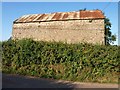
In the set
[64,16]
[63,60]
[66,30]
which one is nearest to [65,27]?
[66,30]

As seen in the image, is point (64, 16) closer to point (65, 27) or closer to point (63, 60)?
point (65, 27)

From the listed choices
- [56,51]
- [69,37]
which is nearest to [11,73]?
[56,51]

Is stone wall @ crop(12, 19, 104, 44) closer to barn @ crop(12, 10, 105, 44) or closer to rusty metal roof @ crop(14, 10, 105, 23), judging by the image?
barn @ crop(12, 10, 105, 44)

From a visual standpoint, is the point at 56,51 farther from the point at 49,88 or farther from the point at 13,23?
the point at 13,23

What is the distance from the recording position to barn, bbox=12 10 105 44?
26.1 metres

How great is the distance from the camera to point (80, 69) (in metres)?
16.5

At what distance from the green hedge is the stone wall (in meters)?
8.44

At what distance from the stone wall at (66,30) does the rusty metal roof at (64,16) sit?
1.59 feet

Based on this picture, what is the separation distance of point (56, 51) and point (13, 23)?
552 inches

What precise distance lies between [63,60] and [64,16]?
11.7 m

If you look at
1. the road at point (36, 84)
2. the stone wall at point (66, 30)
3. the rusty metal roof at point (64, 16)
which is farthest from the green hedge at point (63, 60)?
the rusty metal roof at point (64, 16)

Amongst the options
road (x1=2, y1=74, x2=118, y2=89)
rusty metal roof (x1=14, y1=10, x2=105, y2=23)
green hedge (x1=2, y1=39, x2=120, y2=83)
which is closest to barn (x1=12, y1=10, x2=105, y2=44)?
rusty metal roof (x1=14, y1=10, x2=105, y2=23)

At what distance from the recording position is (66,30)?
27.2 m

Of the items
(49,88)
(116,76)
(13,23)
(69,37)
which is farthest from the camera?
(13,23)
